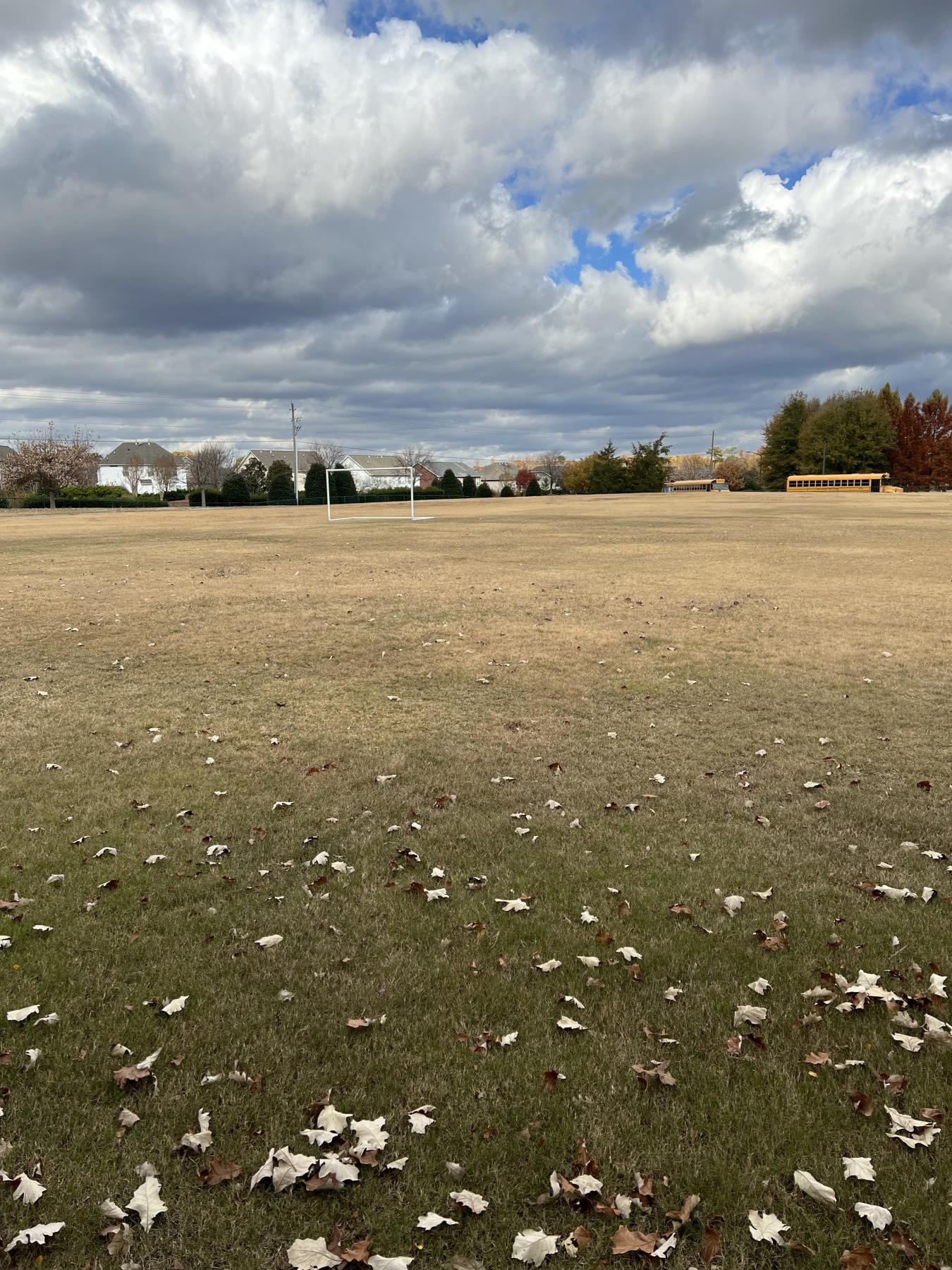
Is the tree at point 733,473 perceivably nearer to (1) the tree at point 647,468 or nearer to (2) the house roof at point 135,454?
(1) the tree at point 647,468

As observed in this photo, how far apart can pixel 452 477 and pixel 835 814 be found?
3713 inches

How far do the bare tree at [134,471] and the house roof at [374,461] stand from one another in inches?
1482

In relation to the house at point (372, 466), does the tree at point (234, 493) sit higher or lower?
lower

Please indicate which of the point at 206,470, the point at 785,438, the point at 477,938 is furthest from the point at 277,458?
the point at 477,938

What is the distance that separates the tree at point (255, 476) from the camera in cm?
10372

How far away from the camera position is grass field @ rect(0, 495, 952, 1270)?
3094 mm

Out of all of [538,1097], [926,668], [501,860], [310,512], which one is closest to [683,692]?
[926,668]

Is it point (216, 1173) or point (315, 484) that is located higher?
point (315, 484)

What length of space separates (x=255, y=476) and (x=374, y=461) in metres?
52.3

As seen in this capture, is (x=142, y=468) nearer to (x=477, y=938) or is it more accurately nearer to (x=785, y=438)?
(x=785, y=438)

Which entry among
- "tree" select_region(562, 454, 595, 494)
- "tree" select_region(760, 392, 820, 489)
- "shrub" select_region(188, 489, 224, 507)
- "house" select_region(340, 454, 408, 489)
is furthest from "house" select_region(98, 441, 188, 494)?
"tree" select_region(760, 392, 820, 489)

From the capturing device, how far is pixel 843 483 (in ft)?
297

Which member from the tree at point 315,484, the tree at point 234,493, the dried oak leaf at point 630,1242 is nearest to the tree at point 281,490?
the tree at point 315,484

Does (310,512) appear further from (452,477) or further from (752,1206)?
(752,1206)
